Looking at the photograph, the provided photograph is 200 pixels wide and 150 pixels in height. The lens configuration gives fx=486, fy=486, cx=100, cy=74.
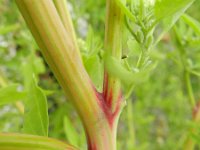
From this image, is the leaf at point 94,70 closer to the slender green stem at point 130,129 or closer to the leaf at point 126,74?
the leaf at point 126,74

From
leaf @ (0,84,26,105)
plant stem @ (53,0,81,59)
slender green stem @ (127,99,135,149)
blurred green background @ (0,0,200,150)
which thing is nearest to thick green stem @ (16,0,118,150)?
plant stem @ (53,0,81,59)

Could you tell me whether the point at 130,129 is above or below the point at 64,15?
below

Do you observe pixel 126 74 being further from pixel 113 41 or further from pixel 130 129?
pixel 130 129

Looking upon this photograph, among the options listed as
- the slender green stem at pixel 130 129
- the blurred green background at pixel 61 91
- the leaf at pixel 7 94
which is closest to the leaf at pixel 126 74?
the leaf at pixel 7 94

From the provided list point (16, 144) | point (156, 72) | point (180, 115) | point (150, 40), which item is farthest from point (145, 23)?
point (156, 72)

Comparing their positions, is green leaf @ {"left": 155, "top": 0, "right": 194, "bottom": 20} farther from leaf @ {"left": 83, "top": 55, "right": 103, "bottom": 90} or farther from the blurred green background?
the blurred green background

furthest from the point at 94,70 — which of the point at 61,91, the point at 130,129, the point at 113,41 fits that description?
the point at 61,91
